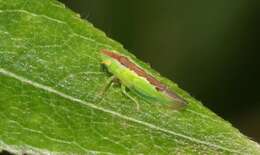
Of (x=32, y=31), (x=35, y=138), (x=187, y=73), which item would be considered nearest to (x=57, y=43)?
(x=32, y=31)

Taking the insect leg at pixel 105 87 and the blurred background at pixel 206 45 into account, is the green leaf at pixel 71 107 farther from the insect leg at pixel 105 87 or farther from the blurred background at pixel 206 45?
the blurred background at pixel 206 45

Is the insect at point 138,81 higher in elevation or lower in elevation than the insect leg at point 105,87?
higher

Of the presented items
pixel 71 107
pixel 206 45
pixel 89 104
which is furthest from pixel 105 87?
pixel 206 45

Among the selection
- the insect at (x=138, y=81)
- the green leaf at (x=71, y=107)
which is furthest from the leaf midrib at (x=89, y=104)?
the insect at (x=138, y=81)

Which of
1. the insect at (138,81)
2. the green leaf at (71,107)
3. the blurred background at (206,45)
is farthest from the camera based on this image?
the blurred background at (206,45)

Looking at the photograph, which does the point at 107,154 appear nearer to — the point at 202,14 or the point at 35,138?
the point at 35,138

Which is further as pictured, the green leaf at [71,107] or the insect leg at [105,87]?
the insect leg at [105,87]

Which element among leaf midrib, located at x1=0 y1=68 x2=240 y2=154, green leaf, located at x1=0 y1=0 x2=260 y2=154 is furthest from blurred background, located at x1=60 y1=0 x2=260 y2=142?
leaf midrib, located at x1=0 y1=68 x2=240 y2=154

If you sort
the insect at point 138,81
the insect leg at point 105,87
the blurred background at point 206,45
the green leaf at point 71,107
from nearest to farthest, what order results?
the green leaf at point 71,107 < the insect leg at point 105,87 < the insect at point 138,81 < the blurred background at point 206,45
